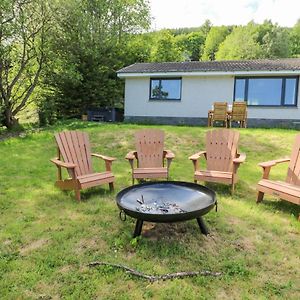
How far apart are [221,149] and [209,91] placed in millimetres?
8656

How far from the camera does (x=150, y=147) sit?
18.9 ft

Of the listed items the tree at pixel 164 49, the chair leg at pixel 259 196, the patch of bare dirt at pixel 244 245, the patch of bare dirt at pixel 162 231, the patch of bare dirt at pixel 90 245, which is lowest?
the patch of bare dirt at pixel 90 245

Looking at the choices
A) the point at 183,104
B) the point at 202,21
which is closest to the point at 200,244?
the point at 183,104

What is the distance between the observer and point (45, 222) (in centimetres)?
380

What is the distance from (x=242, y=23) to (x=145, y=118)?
50.6 metres

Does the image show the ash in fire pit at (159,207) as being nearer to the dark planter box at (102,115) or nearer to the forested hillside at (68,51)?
the forested hillside at (68,51)

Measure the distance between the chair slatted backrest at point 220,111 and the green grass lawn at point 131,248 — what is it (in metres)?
6.56

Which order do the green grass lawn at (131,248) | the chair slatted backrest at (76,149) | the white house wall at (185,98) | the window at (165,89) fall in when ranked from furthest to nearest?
the window at (165,89)
the white house wall at (185,98)
the chair slatted backrest at (76,149)
the green grass lawn at (131,248)

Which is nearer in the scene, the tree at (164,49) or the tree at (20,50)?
the tree at (20,50)

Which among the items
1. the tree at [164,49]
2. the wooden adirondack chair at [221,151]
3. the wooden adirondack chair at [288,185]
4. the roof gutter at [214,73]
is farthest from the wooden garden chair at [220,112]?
the tree at [164,49]

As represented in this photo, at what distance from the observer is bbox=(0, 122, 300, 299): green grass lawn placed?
252 cm

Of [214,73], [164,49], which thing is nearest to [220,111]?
[214,73]

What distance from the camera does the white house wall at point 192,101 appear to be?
13.0m

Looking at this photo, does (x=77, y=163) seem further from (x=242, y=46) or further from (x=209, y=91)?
(x=242, y=46)
